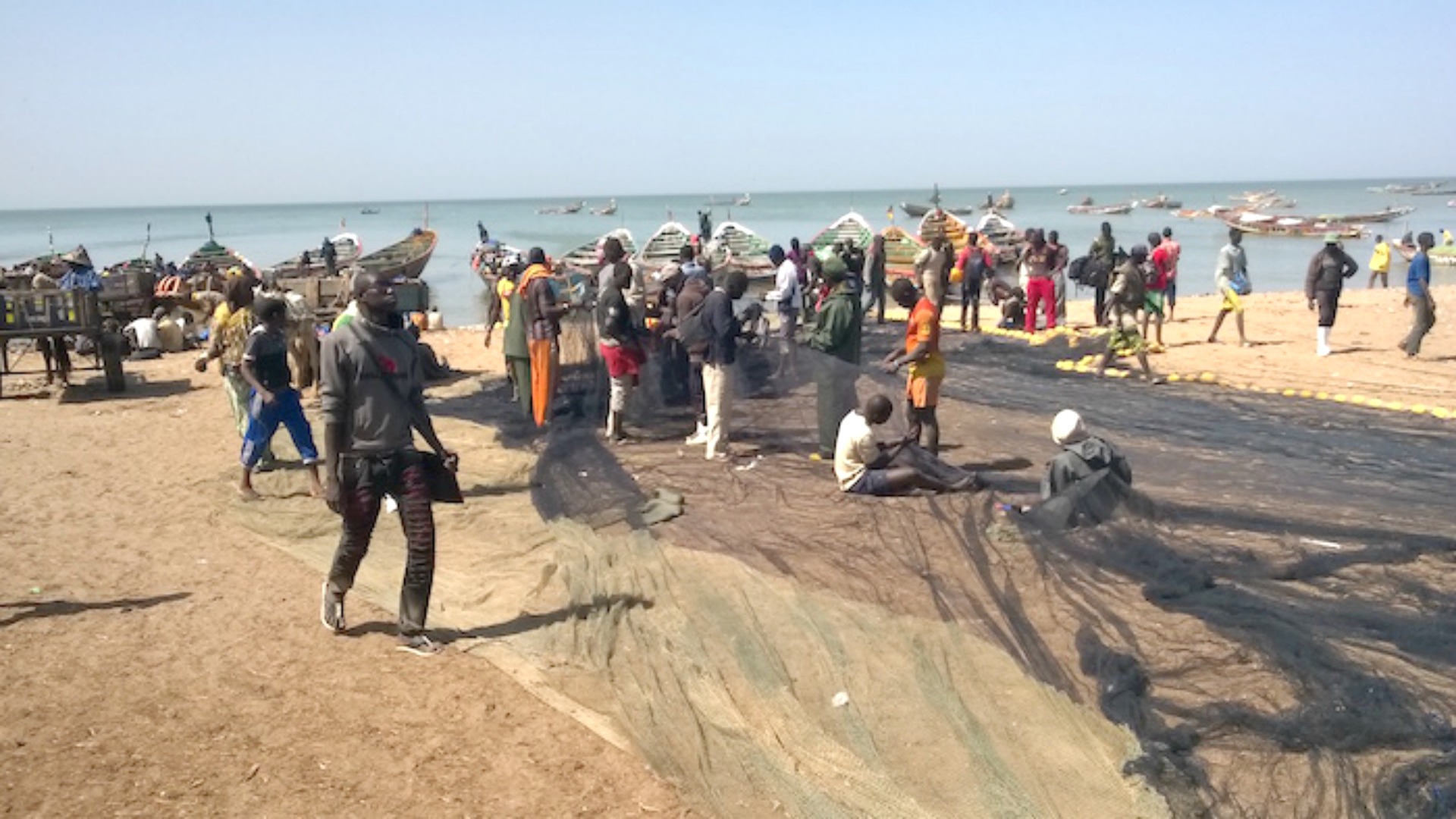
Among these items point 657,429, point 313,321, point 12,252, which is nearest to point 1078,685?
point 657,429

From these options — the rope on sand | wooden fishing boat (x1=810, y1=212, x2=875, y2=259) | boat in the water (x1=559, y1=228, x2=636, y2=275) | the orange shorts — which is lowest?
the rope on sand

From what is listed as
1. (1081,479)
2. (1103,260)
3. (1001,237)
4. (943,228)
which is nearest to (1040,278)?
(1103,260)

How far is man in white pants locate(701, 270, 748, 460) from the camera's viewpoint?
27.8 ft

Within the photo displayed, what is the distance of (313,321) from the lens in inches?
517

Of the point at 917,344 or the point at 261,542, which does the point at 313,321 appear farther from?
the point at 917,344

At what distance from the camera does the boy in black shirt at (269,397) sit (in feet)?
24.7

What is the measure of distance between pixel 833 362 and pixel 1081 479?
2570 millimetres

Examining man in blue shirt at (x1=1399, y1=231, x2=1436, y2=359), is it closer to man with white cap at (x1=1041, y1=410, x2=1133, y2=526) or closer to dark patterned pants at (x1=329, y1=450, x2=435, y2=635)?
man with white cap at (x1=1041, y1=410, x2=1133, y2=526)

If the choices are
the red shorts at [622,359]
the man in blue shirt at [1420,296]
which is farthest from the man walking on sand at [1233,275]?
the red shorts at [622,359]

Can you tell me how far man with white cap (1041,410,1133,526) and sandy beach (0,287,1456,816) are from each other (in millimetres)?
468

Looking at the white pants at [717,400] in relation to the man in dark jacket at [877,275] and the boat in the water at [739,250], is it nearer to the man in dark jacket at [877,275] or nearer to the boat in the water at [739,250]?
the man in dark jacket at [877,275]

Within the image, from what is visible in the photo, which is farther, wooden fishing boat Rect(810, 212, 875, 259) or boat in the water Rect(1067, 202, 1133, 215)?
boat in the water Rect(1067, 202, 1133, 215)

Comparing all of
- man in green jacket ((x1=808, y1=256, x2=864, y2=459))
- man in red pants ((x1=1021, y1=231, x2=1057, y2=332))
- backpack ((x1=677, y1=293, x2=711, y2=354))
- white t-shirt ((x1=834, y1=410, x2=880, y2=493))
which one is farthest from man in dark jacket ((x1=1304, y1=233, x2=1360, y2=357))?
white t-shirt ((x1=834, y1=410, x2=880, y2=493))

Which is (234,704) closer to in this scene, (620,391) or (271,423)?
(271,423)
